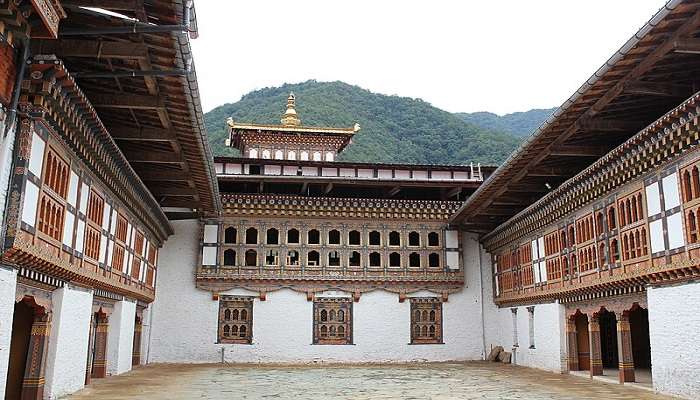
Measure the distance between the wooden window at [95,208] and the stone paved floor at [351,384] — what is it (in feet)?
11.4

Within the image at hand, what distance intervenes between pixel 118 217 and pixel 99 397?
467 centimetres

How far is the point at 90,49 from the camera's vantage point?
9.07 meters

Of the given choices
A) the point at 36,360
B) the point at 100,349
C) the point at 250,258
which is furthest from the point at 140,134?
the point at 250,258

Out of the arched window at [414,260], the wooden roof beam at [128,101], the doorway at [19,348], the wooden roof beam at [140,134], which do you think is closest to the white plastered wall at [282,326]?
the arched window at [414,260]

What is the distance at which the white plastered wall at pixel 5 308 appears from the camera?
338 inches

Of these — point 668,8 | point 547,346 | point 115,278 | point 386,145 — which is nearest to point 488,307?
point 547,346

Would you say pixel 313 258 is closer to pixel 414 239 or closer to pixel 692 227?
pixel 414 239

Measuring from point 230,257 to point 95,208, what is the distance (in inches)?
399

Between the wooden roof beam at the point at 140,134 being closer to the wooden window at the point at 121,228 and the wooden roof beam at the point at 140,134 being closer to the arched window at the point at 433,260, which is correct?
the wooden window at the point at 121,228

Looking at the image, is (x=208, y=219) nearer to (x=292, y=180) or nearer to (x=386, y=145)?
(x=292, y=180)

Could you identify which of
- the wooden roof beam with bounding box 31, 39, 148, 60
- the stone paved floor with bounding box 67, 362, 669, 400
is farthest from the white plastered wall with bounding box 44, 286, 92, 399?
the wooden roof beam with bounding box 31, 39, 148, 60

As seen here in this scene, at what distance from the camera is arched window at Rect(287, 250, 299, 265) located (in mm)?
22953

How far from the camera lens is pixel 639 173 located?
12594mm

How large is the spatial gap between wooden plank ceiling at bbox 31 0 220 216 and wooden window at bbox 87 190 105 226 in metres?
1.32
